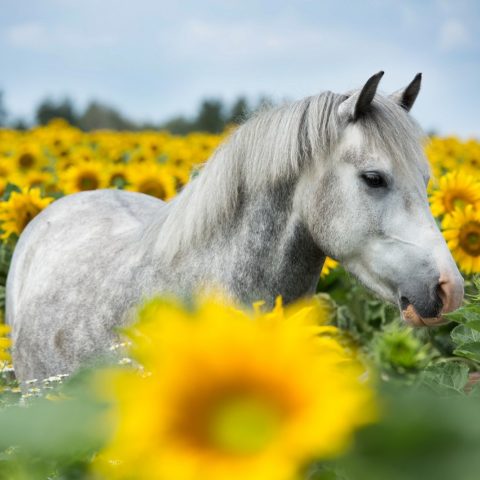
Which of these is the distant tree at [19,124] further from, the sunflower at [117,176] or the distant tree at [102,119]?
the sunflower at [117,176]

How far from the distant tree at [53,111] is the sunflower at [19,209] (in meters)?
25.1

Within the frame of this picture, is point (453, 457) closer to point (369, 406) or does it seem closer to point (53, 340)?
point (369, 406)

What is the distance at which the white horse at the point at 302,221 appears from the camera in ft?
8.66

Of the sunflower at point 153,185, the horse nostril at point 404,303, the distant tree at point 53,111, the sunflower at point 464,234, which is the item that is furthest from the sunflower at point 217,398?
the distant tree at point 53,111

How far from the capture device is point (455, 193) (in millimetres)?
4691

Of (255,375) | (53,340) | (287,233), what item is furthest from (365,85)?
(255,375)

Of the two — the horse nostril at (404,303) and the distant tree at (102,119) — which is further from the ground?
the horse nostril at (404,303)

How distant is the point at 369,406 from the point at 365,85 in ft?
7.72

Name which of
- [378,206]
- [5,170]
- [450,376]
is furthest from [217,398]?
[5,170]

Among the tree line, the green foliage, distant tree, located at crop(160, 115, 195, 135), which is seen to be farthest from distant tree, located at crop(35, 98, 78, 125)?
the green foliage

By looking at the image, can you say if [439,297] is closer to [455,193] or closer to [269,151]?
[269,151]

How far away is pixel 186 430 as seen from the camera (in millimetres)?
526

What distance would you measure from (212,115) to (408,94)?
2612 cm

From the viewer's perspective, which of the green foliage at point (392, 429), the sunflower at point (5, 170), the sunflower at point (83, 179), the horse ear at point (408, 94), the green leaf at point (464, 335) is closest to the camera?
the green foliage at point (392, 429)
